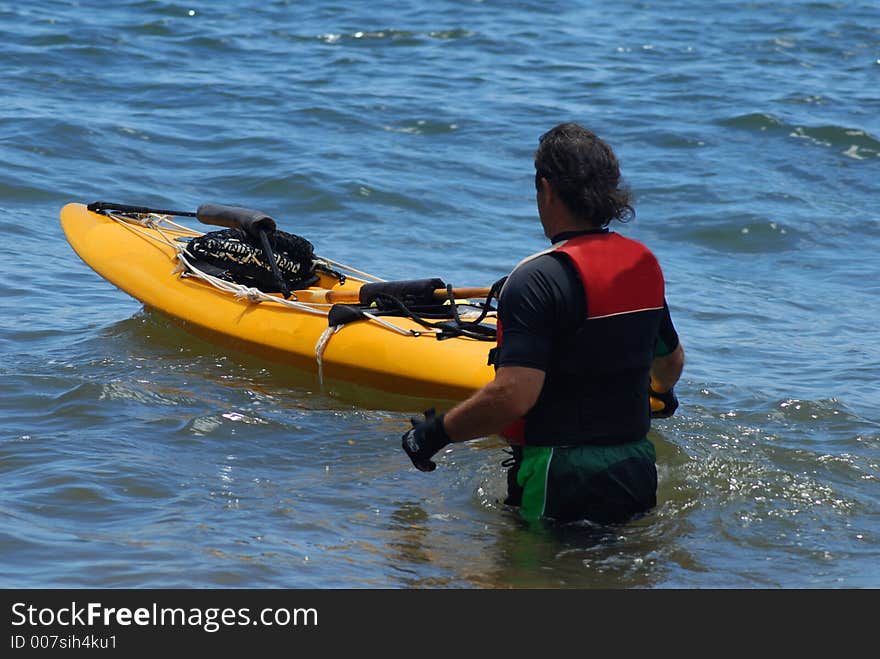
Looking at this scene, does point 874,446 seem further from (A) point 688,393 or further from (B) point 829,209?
(B) point 829,209

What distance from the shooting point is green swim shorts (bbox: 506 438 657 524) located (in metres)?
3.49

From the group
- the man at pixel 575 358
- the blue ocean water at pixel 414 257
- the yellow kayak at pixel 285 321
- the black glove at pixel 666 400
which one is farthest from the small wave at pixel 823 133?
the man at pixel 575 358

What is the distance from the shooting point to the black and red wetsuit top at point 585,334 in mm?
3254

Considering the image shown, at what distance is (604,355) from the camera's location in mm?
3383

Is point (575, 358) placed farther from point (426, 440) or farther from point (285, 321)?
point (285, 321)

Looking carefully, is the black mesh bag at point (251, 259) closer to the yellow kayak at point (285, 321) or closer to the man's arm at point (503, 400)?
the yellow kayak at point (285, 321)

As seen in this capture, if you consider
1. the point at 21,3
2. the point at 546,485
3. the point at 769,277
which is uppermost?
the point at 21,3

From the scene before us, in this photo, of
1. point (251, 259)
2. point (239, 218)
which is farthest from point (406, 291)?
point (239, 218)

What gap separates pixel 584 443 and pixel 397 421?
1.89 meters

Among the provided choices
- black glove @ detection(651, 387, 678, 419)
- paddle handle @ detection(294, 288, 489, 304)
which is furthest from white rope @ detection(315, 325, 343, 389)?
black glove @ detection(651, 387, 678, 419)

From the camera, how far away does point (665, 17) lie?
17.1m

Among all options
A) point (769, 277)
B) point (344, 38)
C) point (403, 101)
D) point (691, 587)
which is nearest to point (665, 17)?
point (344, 38)

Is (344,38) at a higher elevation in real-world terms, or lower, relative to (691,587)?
higher

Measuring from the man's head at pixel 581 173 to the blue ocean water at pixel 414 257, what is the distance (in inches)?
39.1
